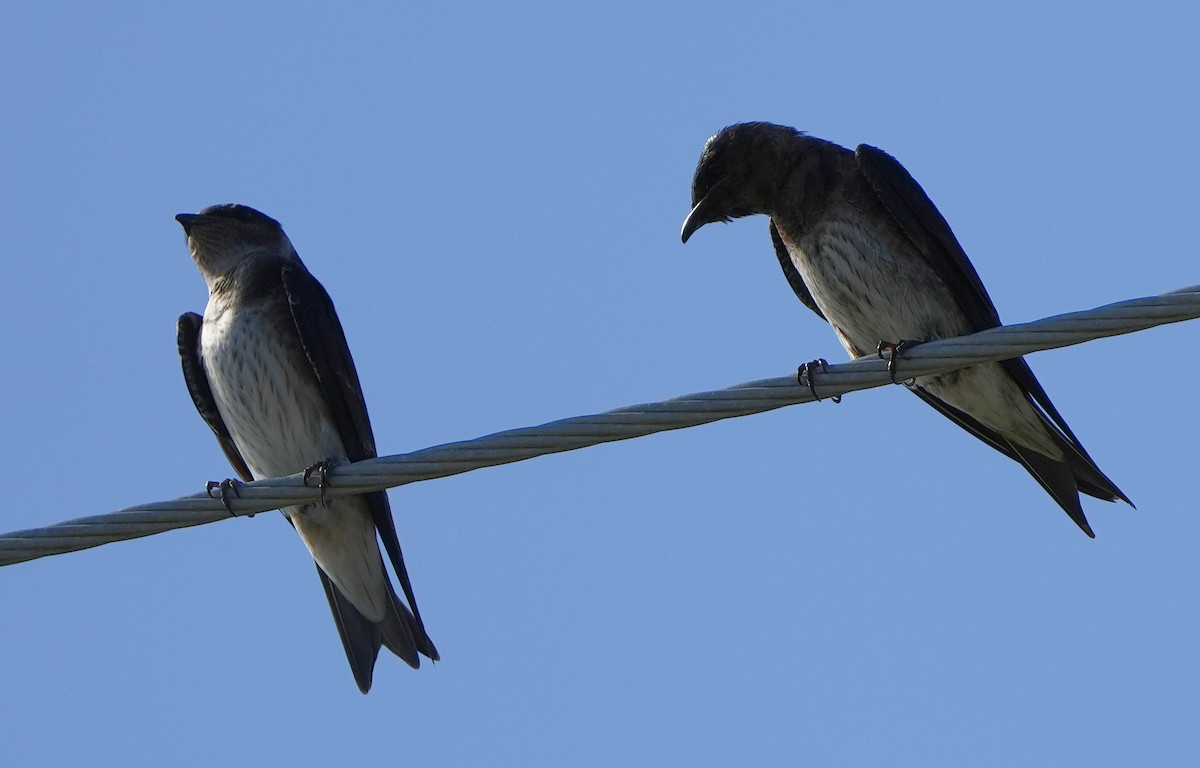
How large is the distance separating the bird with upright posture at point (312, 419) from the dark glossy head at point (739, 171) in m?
1.79

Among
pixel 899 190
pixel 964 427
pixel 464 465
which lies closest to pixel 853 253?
pixel 899 190

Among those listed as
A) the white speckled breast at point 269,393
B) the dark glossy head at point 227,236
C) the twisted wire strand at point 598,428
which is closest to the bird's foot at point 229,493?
the twisted wire strand at point 598,428

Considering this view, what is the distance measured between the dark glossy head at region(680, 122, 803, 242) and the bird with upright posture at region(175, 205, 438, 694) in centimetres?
179

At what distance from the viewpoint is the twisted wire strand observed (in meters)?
4.68

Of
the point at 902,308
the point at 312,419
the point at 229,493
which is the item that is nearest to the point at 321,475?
the point at 229,493

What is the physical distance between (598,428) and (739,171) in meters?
3.31

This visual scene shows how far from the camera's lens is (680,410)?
486 cm

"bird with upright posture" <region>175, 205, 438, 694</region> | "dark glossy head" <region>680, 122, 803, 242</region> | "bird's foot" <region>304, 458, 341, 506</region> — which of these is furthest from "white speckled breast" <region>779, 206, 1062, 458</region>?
"bird's foot" <region>304, 458, 341, 506</region>

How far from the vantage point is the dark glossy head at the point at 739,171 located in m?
7.77

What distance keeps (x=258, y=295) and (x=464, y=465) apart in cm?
286

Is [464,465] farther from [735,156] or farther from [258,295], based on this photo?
[735,156]

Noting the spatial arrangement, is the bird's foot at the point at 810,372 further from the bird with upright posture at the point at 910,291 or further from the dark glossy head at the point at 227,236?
→ the dark glossy head at the point at 227,236

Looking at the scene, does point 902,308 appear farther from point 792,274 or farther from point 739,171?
point 739,171

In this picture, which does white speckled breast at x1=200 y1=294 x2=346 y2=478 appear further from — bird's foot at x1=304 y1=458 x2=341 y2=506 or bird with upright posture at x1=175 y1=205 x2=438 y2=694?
bird's foot at x1=304 y1=458 x2=341 y2=506
